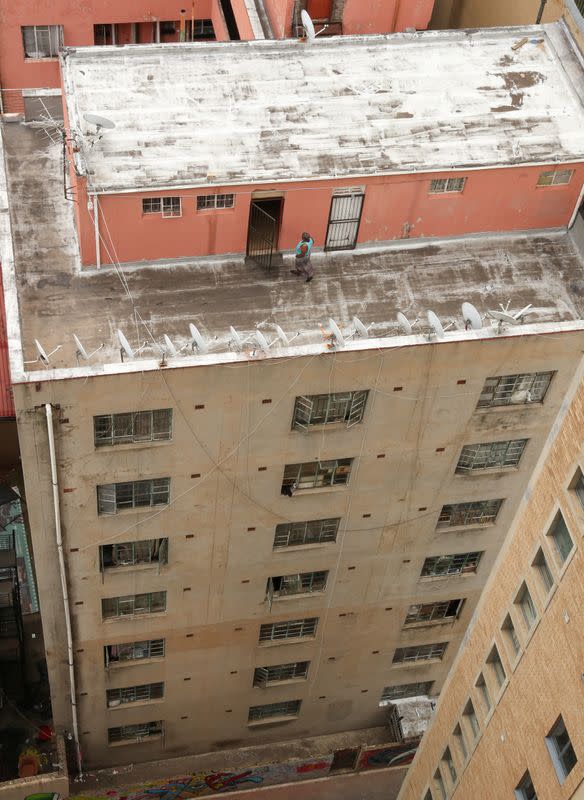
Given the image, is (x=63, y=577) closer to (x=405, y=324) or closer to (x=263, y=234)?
(x=263, y=234)

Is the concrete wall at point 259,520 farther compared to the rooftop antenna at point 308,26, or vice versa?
the rooftop antenna at point 308,26

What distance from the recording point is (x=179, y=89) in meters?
43.8

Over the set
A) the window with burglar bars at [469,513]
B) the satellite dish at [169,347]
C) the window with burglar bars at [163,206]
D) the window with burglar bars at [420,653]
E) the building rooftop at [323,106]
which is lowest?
the window with burglar bars at [420,653]

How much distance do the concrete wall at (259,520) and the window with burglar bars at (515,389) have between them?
17.3 inches

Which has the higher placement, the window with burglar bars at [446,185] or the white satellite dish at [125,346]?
the window with burglar bars at [446,185]

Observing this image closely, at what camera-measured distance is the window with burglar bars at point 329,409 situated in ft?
142

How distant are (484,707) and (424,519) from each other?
13530 mm

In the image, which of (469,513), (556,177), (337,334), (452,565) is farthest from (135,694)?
(556,177)

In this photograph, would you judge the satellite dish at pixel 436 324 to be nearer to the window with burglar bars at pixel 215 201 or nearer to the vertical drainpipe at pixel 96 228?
the window with burglar bars at pixel 215 201

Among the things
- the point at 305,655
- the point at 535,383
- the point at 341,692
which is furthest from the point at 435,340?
the point at 341,692

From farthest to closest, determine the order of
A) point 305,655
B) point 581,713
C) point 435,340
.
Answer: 1. point 305,655
2. point 435,340
3. point 581,713

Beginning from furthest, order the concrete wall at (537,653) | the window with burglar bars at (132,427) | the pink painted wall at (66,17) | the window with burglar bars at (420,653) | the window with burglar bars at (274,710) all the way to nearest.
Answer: the window with burglar bars at (274,710) → the window with burglar bars at (420,653) → the pink painted wall at (66,17) → the window with burglar bars at (132,427) → the concrete wall at (537,653)

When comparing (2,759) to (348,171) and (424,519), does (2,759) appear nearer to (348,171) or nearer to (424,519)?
(424,519)

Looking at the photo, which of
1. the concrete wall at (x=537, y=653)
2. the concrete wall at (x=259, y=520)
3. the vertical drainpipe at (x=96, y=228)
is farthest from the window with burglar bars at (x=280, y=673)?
the vertical drainpipe at (x=96, y=228)
